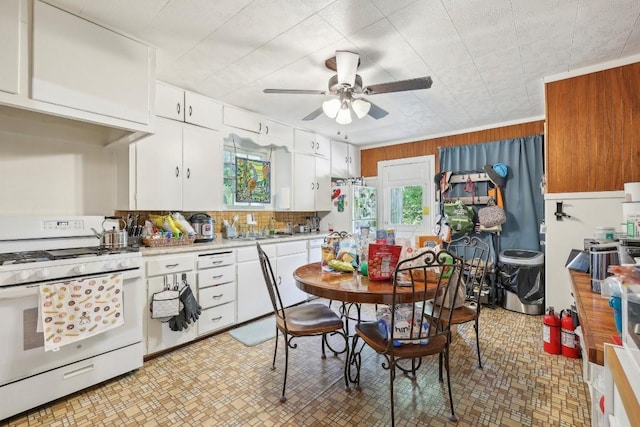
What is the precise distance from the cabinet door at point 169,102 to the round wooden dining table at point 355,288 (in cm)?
209

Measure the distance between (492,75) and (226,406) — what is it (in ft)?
11.2

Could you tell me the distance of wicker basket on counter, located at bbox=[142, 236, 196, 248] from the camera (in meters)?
2.64

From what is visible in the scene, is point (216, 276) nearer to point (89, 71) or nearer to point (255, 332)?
point (255, 332)

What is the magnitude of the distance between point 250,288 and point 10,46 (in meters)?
2.57

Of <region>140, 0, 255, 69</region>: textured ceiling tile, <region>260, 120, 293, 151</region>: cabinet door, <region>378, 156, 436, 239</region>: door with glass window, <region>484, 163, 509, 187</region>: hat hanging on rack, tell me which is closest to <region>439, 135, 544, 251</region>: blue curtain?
<region>484, 163, 509, 187</region>: hat hanging on rack

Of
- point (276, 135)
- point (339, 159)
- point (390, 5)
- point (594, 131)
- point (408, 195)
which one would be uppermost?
point (390, 5)

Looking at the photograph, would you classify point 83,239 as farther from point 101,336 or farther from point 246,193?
point 246,193

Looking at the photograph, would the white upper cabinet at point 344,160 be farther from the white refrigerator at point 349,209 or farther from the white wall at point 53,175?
the white wall at point 53,175

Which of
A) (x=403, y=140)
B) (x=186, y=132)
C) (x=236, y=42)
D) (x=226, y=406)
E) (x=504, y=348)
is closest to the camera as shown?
(x=226, y=406)

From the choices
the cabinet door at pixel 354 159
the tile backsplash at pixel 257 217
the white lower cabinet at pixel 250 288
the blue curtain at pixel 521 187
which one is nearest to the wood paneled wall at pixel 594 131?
the blue curtain at pixel 521 187

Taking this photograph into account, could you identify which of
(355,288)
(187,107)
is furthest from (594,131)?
(187,107)

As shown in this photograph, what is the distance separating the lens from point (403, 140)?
492 centimetres

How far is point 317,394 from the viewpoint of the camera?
1.98 metres

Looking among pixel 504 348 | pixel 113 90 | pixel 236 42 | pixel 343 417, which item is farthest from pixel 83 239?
pixel 504 348
